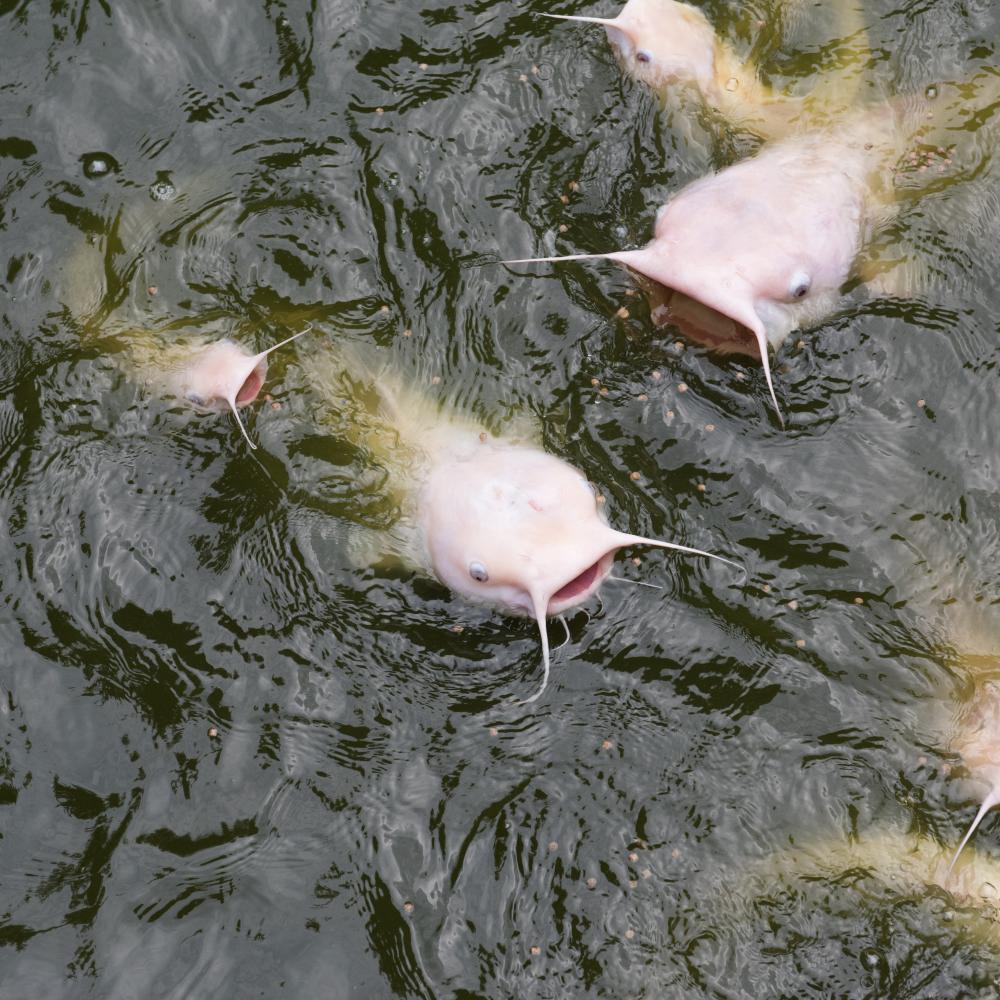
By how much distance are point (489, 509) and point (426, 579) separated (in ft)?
1.45

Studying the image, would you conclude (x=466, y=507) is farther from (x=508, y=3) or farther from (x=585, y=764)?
(x=508, y=3)

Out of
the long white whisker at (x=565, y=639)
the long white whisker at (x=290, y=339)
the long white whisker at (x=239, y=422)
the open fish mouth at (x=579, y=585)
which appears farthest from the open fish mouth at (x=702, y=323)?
the long white whisker at (x=239, y=422)

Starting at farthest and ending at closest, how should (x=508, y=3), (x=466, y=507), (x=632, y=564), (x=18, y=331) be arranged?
(x=508, y=3) → (x=18, y=331) → (x=632, y=564) → (x=466, y=507)

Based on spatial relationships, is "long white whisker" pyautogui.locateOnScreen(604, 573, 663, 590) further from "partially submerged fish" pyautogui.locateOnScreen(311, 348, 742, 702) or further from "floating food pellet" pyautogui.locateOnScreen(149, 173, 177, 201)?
"floating food pellet" pyautogui.locateOnScreen(149, 173, 177, 201)

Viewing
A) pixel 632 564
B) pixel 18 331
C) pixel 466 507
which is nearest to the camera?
pixel 466 507

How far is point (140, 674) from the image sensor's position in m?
3.86

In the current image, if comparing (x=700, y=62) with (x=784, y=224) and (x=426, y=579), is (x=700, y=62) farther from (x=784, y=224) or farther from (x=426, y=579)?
(x=426, y=579)

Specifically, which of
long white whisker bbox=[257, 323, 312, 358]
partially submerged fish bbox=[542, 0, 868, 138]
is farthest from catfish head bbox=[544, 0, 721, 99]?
long white whisker bbox=[257, 323, 312, 358]

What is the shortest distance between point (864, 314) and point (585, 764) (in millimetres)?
1840

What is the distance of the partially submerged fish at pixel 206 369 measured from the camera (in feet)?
13.0

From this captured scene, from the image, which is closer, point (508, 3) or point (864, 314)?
point (864, 314)

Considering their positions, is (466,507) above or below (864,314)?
above

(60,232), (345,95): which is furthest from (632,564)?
(60,232)

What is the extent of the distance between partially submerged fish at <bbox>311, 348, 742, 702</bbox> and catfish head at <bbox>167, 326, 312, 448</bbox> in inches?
9.1
